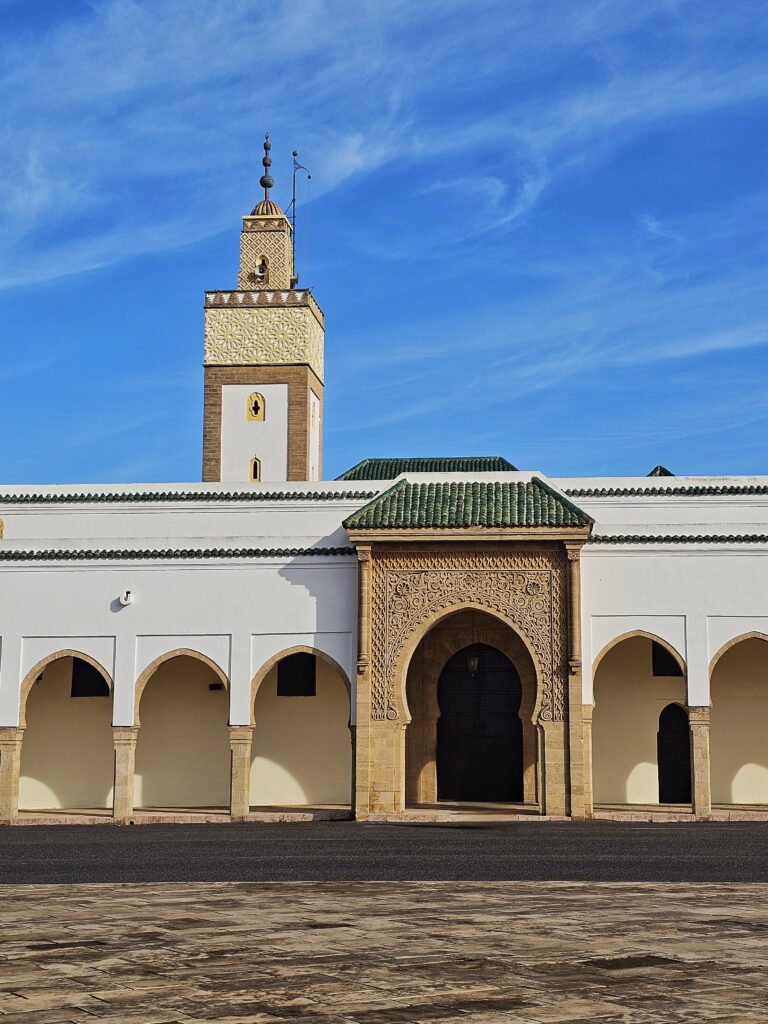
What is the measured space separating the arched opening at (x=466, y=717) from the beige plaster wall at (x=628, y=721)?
1.28m

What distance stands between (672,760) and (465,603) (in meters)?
4.63

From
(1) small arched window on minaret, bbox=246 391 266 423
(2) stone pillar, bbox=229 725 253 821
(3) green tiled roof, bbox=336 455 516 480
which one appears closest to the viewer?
(2) stone pillar, bbox=229 725 253 821

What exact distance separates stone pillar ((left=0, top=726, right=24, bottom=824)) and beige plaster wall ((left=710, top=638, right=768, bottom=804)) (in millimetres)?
10781

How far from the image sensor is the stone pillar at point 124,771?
19709 millimetres

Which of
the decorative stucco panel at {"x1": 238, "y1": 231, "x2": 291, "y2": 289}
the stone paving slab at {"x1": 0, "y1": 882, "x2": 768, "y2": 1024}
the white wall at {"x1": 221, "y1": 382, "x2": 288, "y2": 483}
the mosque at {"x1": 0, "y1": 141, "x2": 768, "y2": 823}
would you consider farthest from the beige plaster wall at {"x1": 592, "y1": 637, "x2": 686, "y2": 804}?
the decorative stucco panel at {"x1": 238, "y1": 231, "x2": 291, "y2": 289}

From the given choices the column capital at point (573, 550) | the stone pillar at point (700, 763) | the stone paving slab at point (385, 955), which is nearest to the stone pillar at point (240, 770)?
the column capital at point (573, 550)

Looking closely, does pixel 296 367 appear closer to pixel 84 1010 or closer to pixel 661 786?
pixel 661 786

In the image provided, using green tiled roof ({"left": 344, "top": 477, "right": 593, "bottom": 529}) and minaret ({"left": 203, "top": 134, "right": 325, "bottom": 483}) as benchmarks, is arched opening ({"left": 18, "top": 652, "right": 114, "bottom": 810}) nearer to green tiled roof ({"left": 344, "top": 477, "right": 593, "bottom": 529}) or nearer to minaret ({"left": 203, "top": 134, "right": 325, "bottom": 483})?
green tiled roof ({"left": 344, "top": 477, "right": 593, "bottom": 529})

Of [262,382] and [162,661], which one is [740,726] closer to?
[162,661]

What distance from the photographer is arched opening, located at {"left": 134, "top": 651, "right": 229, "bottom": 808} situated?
21.7 metres

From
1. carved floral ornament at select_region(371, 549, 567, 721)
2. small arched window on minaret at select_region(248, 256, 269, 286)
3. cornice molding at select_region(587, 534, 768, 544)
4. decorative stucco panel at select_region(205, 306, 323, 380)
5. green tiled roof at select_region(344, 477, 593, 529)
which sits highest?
small arched window on minaret at select_region(248, 256, 269, 286)

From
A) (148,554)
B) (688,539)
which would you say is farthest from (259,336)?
(688,539)

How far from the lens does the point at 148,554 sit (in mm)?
20422

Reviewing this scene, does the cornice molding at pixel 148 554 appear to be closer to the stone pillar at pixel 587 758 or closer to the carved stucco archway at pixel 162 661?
the carved stucco archway at pixel 162 661
